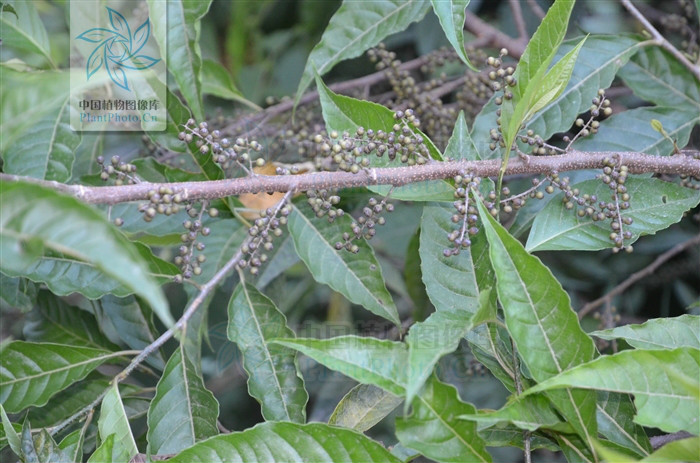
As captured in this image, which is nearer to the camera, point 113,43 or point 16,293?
point 16,293

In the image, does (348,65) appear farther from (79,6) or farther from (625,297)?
(625,297)

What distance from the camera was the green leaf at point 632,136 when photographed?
160 cm

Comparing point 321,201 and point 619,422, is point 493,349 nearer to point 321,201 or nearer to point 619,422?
point 619,422

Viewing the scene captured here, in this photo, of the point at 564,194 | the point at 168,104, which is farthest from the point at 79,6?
the point at 564,194

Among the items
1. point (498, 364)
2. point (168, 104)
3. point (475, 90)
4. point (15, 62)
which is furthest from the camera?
point (475, 90)

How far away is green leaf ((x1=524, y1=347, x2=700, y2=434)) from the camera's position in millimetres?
1008

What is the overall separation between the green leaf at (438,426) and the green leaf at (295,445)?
0.07 meters

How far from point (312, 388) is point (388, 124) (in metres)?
1.53

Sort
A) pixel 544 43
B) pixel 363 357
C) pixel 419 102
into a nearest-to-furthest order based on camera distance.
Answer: pixel 363 357, pixel 544 43, pixel 419 102

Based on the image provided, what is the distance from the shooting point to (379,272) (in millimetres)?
1470

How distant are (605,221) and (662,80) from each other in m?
0.64

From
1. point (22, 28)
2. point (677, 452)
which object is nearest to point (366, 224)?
point (677, 452)

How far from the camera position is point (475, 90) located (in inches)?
78.2

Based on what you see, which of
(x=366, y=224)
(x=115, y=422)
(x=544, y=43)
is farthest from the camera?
(x=366, y=224)
